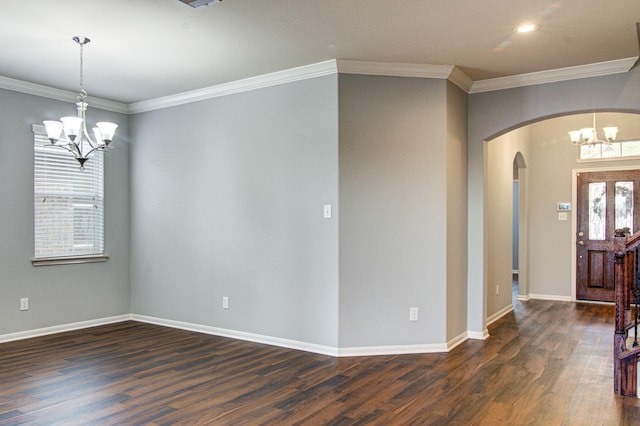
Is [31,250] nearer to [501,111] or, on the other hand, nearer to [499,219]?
[501,111]

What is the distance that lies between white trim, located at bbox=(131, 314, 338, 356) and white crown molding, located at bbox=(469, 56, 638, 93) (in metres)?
3.05

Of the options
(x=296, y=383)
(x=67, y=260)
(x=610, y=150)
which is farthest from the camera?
(x=610, y=150)

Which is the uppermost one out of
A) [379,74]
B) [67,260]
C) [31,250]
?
[379,74]

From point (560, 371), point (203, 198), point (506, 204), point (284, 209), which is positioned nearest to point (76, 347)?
point (203, 198)

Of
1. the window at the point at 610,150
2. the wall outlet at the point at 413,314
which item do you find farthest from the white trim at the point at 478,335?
the window at the point at 610,150

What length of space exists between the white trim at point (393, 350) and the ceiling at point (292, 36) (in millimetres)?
2615

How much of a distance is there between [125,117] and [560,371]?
5.52m

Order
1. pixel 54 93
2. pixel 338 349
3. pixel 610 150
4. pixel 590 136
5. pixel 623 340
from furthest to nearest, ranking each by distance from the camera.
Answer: pixel 610 150
pixel 590 136
pixel 54 93
pixel 338 349
pixel 623 340

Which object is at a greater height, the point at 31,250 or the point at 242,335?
A: the point at 31,250

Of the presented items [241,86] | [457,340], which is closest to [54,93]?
[241,86]

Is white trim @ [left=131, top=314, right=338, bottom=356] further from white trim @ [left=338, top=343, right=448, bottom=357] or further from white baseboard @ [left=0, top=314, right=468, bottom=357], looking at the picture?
white trim @ [left=338, top=343, right=448, bottom=357]

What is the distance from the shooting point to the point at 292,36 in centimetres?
374

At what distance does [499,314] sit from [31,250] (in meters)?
5.53

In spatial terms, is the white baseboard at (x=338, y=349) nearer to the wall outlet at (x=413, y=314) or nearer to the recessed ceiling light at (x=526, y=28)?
→ the wall outlet at (x=413, y=314)
